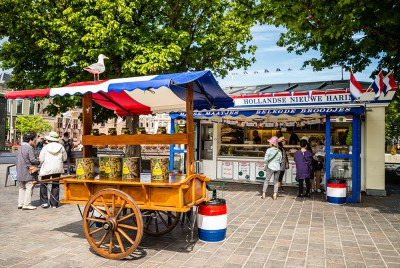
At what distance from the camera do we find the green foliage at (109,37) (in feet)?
42.0

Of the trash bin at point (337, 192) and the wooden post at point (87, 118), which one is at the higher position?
the wooden post at point (87, 118)

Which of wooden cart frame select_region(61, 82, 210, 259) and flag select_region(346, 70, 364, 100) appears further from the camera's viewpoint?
flag select_region(346, 70, 364, 100)

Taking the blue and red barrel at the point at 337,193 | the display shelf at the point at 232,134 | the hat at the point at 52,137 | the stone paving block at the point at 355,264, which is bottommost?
the stone paving block at the point at 355,264

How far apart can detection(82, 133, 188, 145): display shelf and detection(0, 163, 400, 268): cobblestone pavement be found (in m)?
1.71

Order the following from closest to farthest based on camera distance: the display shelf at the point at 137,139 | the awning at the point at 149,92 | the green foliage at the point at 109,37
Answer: the awning at the point at 149,92, the display shelf at the point at 137,139, the green foliage at the point at 109,37

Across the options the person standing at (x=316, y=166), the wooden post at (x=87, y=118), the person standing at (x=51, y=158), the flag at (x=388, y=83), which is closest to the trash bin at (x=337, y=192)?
the person standing at (x=316, y=166)

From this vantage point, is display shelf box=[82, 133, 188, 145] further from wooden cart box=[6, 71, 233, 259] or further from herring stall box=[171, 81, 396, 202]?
herring stall box=[171, 81, 396, 202]

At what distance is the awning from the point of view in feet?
15.4

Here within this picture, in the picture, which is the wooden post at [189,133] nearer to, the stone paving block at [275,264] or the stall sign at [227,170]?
the stone paving block at [275,264]

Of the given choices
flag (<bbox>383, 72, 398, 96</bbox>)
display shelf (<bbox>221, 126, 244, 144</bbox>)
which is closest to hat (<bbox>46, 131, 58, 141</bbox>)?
display shelf (<bbox>221, 126, 244, 144</bbox>)

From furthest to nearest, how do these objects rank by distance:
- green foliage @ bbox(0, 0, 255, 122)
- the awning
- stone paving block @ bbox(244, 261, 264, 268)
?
green foliage @ bbox(0, 0, 255, 122), the awning, stone paving block @ bbox(244, 261, 264, 268)

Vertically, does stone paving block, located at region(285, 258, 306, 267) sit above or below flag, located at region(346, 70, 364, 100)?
below

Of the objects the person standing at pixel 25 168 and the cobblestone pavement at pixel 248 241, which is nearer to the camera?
the cobblestone pavement at pixel 248 241

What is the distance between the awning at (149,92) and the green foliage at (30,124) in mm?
50082
